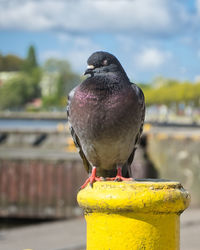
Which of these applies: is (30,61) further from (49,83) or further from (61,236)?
(61,236)

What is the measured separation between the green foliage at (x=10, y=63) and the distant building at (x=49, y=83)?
2748cm

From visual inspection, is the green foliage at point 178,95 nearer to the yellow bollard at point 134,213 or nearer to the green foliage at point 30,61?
the green foliage at point 30,61

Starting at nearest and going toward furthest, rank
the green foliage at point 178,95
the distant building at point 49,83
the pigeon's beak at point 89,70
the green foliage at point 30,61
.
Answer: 1. the pigeon's beak at point 89,70
2. the green foliage at point 178,95
3. the distant building at point 49,83
4. the green foliage at point 30,61

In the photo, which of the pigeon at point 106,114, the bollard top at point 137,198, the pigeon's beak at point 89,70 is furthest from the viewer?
the pigeon's beak at point 89,70

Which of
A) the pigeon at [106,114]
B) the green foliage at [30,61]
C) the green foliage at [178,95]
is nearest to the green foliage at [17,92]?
the green foliage at [30,61]

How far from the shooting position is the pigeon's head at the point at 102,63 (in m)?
3.41

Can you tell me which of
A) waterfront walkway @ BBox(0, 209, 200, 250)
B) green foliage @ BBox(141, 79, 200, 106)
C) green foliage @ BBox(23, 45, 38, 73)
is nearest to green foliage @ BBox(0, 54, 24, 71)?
green foliage @ BBox(23, 45, 38, 73)

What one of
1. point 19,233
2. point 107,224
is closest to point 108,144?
point 107,224

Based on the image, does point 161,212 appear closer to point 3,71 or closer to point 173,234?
point 173,234

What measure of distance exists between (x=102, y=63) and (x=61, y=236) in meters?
5.27

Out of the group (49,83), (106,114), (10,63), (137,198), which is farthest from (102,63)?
(10,63)

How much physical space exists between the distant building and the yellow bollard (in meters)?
114

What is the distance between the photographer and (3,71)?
154m

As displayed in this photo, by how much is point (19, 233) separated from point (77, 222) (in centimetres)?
141
